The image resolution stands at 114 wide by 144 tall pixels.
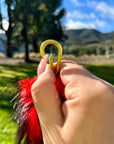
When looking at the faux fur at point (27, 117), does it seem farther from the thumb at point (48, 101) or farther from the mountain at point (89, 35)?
the mountain at point (89, 35)

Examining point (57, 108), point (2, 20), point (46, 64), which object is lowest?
point (57, 108)

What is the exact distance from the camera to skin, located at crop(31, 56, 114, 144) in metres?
0.48

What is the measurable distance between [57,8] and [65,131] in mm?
15110

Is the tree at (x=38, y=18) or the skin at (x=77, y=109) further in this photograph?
the tree at (x=38, y=18)

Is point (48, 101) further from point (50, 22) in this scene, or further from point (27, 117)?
point (50, 22)

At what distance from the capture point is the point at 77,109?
19.1 inches

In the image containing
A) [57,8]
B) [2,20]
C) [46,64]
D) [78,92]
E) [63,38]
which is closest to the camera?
[78,92]

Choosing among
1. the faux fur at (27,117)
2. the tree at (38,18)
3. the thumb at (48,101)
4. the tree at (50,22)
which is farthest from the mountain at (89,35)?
the thumb at (48,101)

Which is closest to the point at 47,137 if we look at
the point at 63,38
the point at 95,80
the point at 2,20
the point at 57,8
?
the point at 95,80

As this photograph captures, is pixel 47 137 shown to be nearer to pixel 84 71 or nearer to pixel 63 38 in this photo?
pixel 84 71

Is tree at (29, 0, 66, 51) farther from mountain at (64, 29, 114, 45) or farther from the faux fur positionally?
mountain at (64, 29, 114, 45)

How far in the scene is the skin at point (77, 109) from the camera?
48 centimetres

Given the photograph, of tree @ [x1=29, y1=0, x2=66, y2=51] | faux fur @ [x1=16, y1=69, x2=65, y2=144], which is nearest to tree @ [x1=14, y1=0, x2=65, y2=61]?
tree @ [x1=29, y1=0, x2=66, y2=51]

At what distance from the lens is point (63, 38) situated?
1666 centimetres
